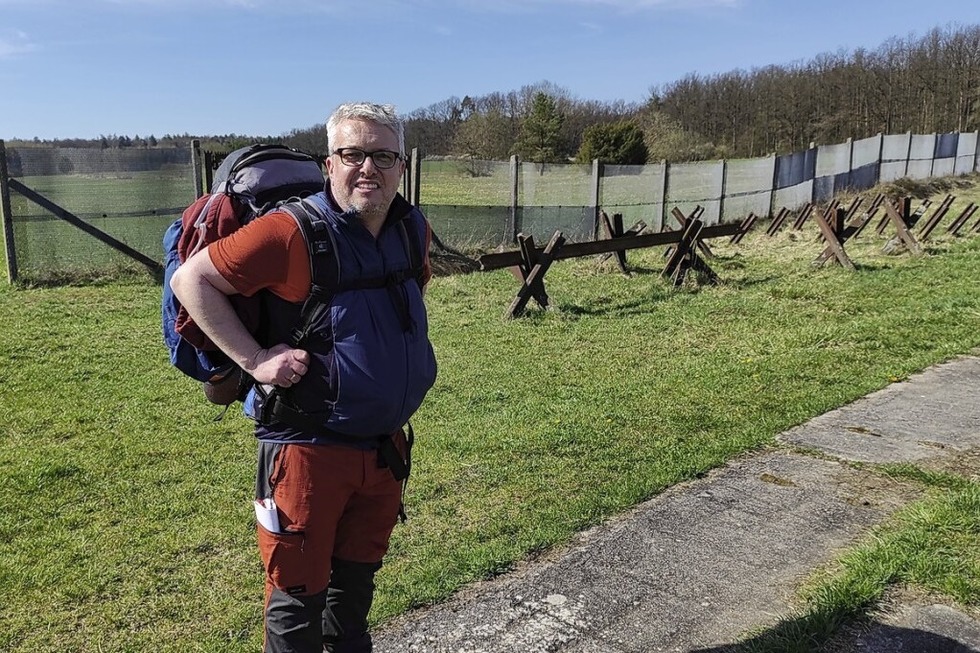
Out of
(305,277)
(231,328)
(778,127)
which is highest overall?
(778,127)

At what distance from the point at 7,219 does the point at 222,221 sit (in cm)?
1056

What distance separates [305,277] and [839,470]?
3452 mm

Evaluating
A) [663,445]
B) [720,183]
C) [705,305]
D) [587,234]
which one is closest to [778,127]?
[720,183]

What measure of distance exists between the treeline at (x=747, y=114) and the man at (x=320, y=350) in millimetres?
36008

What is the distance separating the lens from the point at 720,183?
63.5ft

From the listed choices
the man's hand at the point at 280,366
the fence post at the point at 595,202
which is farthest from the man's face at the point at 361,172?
the fence post at the point at 595,202

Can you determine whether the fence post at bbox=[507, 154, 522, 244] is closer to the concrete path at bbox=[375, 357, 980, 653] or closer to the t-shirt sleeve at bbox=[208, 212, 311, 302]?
the concrete path at bbox=[375, 357, 980, 653]

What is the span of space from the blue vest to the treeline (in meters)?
36.0

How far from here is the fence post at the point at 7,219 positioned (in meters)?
10.7

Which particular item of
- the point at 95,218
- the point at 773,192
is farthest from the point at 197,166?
the point at 773,192

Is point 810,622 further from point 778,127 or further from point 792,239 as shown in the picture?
point 778,127

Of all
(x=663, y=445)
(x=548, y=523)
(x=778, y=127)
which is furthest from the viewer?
(x=778, y=127)

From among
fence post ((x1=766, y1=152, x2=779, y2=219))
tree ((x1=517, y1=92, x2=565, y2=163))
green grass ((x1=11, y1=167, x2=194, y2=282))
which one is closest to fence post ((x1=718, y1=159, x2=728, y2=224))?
fence post ((x1=766, y1=152, x2=779, y2=219))

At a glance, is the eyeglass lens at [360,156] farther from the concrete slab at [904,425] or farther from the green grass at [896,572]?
the concrete slab at [904,425]
